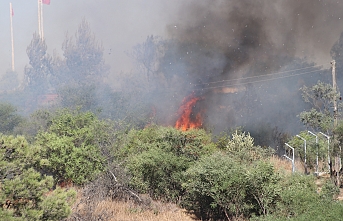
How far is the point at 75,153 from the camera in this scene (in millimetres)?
19750

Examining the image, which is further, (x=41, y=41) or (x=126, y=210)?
(x=41, y=41)

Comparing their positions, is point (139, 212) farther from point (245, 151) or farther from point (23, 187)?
point (23, 187)

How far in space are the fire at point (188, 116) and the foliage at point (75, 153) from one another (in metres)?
17.7

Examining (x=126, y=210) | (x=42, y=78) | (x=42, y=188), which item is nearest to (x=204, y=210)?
(x=126, y=210)

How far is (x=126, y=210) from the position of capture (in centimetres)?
1766

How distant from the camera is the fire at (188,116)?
38.8 m

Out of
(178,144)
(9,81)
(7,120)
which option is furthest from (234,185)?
(9,81)

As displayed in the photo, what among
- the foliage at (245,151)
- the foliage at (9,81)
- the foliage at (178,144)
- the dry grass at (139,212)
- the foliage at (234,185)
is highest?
the foliage at (9,81)

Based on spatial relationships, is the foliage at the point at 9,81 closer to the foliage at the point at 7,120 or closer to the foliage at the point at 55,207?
the foliage at the point at 7,120

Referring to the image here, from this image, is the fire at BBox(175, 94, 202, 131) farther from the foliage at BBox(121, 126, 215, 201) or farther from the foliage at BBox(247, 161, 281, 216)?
the foliage at BBox(247, 161, 281, 216)

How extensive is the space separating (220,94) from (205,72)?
11.3 feet

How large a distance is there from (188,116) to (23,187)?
97.4 ft

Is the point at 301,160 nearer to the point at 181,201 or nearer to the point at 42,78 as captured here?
the point at 181,201

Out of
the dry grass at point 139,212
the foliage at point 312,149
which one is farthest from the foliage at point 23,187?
the foliage at point 312,149
